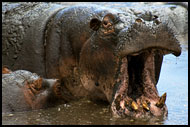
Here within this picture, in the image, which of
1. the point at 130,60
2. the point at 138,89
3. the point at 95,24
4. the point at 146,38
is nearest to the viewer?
the point at 146,38

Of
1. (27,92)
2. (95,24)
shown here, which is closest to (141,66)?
(95,24)

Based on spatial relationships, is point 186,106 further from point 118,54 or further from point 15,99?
point 15,99

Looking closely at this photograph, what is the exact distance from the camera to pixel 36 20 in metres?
6.14

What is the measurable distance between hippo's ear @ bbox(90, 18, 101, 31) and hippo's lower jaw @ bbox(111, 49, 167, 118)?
43 cm

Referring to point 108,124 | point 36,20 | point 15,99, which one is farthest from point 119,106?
point 36,20

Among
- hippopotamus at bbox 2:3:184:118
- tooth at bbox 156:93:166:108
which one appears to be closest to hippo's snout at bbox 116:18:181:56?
hippopotamus at bbox 2:3:184:118

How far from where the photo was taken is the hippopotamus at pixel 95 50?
4758 millimetres

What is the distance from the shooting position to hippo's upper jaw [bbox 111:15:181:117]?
15.4ft

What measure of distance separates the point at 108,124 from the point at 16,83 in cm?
99

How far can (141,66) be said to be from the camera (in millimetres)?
5062

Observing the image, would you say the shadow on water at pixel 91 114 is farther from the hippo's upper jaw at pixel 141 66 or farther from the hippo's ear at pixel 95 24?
the hippo's ear at pixel 95 24

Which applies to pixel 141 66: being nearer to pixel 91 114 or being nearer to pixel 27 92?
pixel 91 114

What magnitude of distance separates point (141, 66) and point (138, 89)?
8.1 inches

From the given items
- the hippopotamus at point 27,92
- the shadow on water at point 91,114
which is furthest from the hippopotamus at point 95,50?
the hippopotamus at point 27,92
